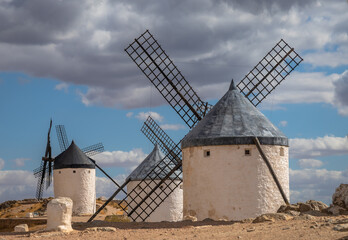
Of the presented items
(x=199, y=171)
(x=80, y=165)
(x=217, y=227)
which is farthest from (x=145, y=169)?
(x=217, y=227)

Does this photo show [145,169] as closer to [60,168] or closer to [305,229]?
Answer: [60,168]

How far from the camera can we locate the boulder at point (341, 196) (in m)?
14.7

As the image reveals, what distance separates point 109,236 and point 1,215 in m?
29.9

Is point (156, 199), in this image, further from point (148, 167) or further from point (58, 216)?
point (58, 216)

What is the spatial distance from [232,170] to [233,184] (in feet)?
1.40

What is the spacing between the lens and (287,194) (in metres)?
18.3

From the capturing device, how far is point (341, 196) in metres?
14.8

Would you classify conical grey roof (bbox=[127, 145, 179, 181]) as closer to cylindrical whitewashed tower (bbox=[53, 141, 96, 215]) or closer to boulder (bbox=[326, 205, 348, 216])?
cylindrical whitewashed tower (bbox=[53, 141, 96, 215])

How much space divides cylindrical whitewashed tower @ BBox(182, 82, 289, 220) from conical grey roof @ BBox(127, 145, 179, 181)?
416 inches

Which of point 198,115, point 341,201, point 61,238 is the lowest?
point 61,238

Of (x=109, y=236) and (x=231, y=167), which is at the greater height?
(x=231, y=167)

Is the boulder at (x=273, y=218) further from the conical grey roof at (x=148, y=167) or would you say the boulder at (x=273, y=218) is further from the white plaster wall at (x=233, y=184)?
the conical grey roof at (x=148, y=167)

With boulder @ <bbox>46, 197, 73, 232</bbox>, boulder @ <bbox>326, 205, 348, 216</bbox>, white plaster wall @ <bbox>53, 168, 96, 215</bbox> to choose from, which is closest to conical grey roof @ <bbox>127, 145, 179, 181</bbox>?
white plaster wall @ <bbox>53, 168, 96, 215</bbox>

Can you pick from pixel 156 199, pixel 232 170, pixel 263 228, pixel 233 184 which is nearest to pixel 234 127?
pixel 232 170
